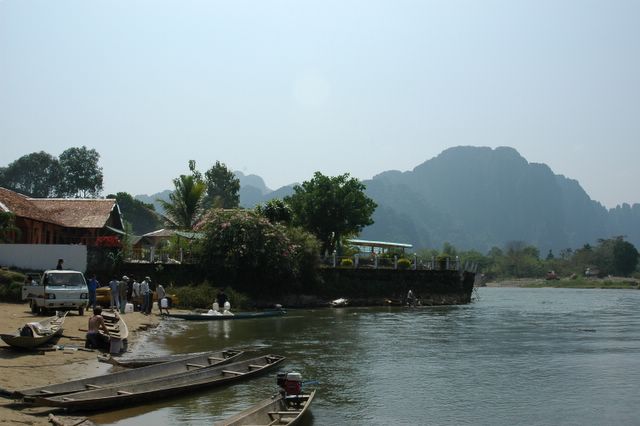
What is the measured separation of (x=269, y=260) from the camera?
4209cm

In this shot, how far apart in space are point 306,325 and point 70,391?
20.6m

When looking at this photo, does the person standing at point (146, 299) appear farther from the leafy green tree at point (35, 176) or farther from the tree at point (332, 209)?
the leafy green tree at point (35, 176)

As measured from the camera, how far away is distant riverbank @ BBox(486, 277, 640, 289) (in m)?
129

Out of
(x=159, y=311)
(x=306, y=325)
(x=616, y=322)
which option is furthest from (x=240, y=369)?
(x=616, y=322)

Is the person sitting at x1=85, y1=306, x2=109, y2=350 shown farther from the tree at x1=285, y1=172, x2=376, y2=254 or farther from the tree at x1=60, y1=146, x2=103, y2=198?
the tree at x1=60, y1=146, x2=103, y2=198

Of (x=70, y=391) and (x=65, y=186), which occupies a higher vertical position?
(x=65, y=186)

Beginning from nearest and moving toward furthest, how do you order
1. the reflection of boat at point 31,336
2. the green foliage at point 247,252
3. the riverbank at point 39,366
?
the riverbank at point 39,366, the reflection of boat at point 31,336, the green foliage at point 247,252

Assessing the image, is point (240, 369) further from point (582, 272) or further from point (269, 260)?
point (582, 272)

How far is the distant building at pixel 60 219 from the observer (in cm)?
4025

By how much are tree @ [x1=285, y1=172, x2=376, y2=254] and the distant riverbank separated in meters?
89.2

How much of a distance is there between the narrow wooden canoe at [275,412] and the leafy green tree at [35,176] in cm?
9612

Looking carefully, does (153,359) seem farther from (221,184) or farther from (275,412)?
(221,184)

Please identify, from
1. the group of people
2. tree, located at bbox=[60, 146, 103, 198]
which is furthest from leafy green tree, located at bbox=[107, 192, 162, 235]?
the group of people

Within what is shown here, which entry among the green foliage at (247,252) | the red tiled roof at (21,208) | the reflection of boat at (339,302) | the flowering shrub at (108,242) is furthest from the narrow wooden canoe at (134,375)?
the reflection of boat at (339,302)
